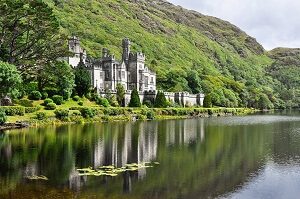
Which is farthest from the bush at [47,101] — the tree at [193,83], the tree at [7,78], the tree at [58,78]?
the tree at [193,83]

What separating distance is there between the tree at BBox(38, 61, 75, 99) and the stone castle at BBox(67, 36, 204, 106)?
1284 centimetres

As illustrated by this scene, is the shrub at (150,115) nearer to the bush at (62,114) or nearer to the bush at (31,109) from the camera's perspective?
the bush at (62,114)

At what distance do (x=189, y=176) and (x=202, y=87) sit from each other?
12486cm

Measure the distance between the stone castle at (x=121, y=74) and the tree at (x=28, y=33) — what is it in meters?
23.0

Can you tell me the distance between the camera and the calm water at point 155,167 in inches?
911

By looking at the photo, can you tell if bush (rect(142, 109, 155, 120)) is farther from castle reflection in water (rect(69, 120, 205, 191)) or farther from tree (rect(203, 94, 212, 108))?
tree (rect(203, 94, 212, 108))

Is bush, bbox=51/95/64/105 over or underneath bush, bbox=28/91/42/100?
underneath

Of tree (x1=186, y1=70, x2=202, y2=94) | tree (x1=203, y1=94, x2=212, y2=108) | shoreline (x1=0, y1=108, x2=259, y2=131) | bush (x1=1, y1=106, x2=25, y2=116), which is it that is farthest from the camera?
tree (x1=186, y1=70, x2=202, y2=94)

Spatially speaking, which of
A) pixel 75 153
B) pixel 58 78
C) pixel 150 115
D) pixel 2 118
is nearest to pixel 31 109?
pixel 2 118

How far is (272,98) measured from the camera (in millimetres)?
180125

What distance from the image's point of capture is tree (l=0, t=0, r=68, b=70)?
6538cm

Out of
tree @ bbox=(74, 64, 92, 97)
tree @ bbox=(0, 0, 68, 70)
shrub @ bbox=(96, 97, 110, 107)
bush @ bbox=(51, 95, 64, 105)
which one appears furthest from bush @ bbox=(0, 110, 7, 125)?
shrub @ bbox=(96, 97, 110, 107)

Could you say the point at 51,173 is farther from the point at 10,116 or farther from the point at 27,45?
the point at 27,45

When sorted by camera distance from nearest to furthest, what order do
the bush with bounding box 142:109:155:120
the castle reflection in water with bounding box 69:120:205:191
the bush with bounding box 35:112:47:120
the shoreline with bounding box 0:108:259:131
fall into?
the castle reflection in water with bounding box 69:120:205:191 → the shoreline with bounding box 0:108:259:131 → the bush with bounding box 35:112:47:120 → the bush with bounding box 142:109:155:120
